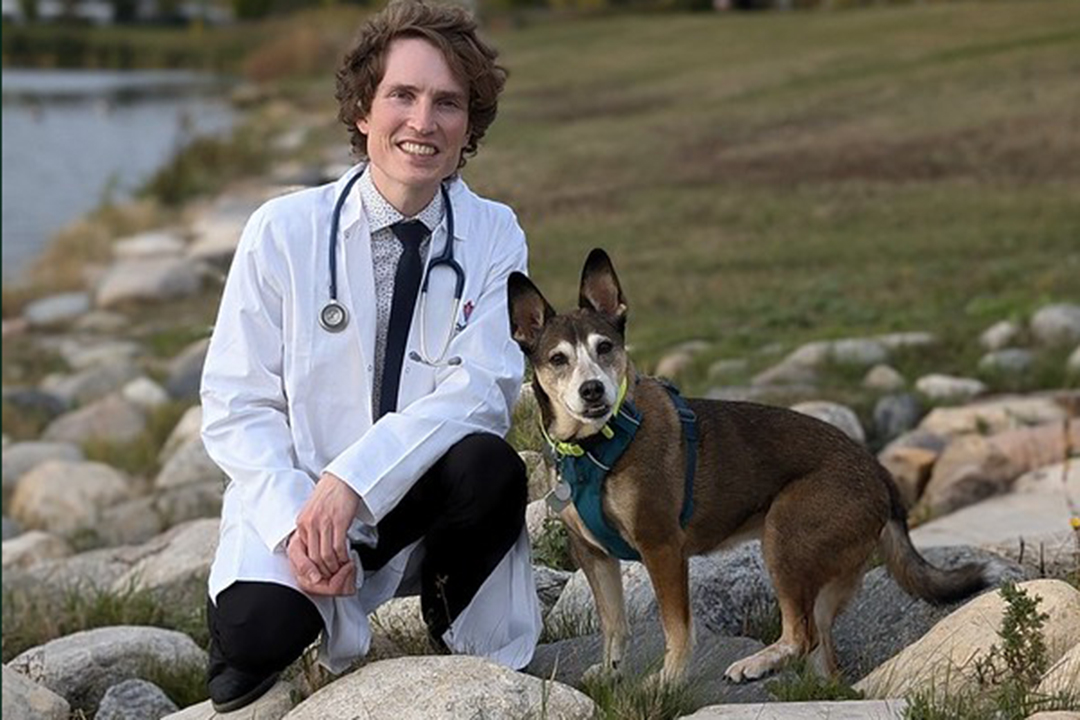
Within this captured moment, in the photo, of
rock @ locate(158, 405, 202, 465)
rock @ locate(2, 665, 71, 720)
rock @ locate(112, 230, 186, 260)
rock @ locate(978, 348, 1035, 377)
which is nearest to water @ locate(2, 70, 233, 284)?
rock @ locate(112, 230, 186, 260)

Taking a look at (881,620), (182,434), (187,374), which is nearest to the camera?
(881,620)

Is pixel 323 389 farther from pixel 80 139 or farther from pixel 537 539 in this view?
pixel 80 139

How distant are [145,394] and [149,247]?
7736 millimetres

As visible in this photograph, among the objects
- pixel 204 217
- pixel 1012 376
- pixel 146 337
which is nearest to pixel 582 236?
pixel 146 337

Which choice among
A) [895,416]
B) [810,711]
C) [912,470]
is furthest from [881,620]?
[895,416]

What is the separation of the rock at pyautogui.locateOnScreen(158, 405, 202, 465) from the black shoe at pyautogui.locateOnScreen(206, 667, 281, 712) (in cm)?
663

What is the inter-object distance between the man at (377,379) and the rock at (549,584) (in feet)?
2.91

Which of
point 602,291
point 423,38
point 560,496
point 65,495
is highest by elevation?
point 423,38

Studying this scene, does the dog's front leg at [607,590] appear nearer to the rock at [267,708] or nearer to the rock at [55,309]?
the rock at [267,708]

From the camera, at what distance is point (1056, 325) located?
37.2 ft

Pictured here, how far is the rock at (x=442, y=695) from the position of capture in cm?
438

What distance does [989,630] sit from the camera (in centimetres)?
491

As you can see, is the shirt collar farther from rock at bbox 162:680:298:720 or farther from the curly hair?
rock at bbox 162:680:298:720

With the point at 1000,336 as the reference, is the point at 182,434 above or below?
below
